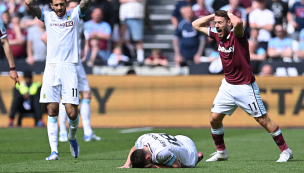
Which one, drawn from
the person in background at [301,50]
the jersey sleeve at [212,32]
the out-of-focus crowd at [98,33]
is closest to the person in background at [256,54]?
the person in background at [301,50]

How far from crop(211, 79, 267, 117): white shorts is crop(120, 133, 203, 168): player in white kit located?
137 centimetres

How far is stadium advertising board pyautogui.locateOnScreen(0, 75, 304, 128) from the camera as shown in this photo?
14748mm

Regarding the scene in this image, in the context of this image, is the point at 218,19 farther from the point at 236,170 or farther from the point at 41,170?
the point at 41,170

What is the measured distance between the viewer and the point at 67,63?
7941 mm

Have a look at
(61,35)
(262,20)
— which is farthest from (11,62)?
(262,20)

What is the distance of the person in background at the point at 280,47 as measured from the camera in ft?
52.5

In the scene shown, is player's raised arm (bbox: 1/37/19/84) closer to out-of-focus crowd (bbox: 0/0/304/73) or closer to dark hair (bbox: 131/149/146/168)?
dark hair (bbox: 131/149/146/168)

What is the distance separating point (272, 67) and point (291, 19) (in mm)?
3480

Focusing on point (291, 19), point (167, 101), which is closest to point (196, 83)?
point (167, 101)

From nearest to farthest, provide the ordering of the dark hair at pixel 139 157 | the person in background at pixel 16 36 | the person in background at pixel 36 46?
the dark hair at pixel 139 157 < the person in background at pixel 36 46 < the person in background at pixel 16 36

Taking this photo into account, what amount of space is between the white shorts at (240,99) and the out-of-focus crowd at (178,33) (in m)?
7.35

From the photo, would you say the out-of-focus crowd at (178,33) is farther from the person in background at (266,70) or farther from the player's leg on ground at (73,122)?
the player's leg on ground at (73,122)

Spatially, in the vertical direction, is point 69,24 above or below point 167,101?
above

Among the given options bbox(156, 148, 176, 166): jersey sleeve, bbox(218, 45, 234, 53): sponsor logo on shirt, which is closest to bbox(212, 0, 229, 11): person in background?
bbox(218, 45, 234, 53): sponsor logo on shirt
